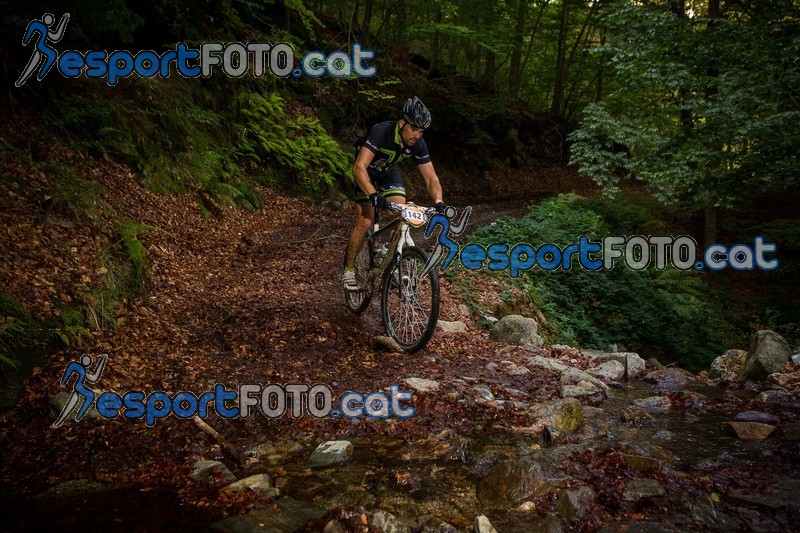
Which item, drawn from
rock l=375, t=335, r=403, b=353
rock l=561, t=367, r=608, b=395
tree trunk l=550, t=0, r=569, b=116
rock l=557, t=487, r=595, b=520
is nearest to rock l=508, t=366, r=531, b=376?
rock l=561, t=367, r=608, b=395

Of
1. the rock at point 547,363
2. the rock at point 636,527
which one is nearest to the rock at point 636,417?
the rock at point 547,363

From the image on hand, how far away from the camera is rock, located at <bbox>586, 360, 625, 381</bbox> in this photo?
5.59m

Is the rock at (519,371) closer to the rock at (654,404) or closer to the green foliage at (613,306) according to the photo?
the rock at (654,404)

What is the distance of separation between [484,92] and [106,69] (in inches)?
798

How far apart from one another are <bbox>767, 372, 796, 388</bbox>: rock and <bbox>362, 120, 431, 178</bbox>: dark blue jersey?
188 inches

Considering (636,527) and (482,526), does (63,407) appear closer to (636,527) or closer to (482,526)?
(482,526)

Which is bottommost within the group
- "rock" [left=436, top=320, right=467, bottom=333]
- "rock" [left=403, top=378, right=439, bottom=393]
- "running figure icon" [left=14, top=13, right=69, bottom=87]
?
"rock" [left=403, top=378, right=439, bottom=393]

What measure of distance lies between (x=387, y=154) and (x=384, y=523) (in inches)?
154

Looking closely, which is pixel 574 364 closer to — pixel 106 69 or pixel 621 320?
pixel 621 320

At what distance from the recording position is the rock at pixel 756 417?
156 inches

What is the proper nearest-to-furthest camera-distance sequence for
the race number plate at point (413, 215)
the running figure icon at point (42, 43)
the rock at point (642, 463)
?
the rock at point (642, 463), the race number plate at point (413, 215), the running figure icon at point (42, 43)

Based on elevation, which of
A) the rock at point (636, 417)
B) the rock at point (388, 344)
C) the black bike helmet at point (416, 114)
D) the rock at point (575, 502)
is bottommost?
the rock at point (575, 502)

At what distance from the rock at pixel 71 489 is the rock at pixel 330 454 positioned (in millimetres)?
1306

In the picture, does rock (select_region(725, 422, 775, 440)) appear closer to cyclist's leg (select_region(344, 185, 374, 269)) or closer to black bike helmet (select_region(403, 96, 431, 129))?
black bike helmet (select_region(403, 96, 431, 129))
